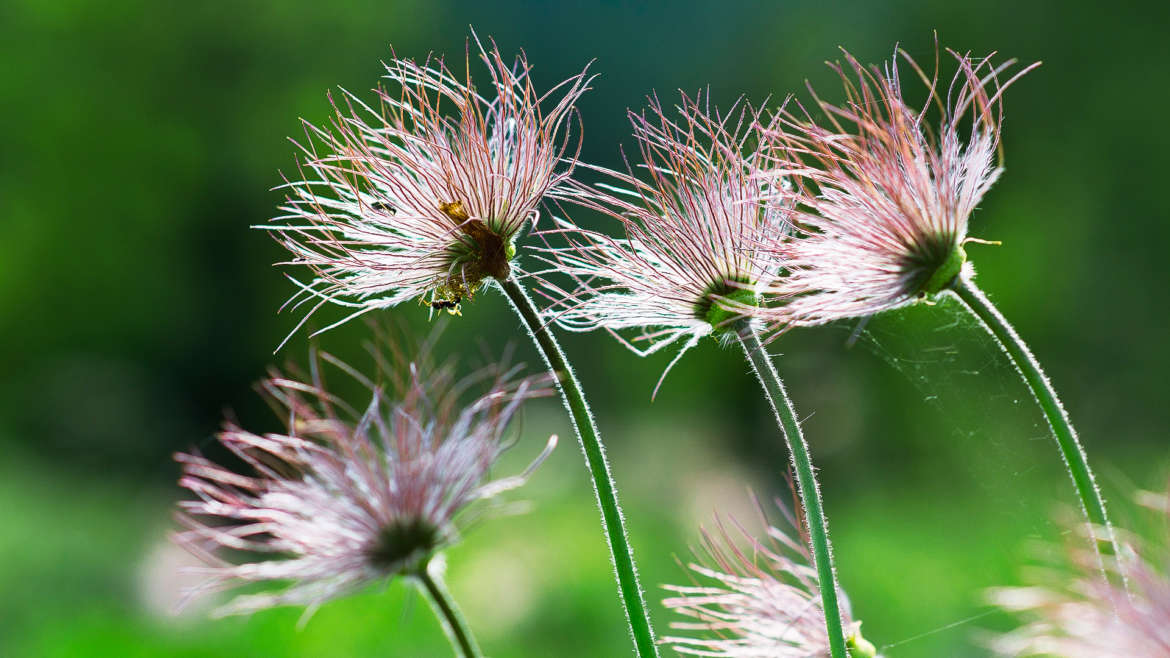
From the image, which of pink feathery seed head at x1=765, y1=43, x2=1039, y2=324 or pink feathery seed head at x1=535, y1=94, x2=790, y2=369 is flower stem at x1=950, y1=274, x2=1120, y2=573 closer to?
pink feathery seed head at x1=765, y1=43, x2=1039, y2=324

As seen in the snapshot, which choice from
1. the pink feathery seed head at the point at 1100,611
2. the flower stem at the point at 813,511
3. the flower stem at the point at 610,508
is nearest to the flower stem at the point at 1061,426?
the pink feathery seed head at the point at 1100,611

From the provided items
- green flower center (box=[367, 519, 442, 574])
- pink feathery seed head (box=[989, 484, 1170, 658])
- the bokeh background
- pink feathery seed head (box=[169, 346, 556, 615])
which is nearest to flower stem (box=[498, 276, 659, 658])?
pink feathery seed head (box=[169, 346, 556, 615])

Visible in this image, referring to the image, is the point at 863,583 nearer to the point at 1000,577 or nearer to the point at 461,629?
the point at 1000,577

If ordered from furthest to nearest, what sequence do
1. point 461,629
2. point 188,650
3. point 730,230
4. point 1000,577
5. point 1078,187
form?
point 1078,187 < point 1000,577 < point 188,650 < point 730,230 < point 461,629

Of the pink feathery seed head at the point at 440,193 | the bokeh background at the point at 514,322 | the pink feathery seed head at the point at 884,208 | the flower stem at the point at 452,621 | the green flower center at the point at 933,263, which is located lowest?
the flower stem at the point at 452,621

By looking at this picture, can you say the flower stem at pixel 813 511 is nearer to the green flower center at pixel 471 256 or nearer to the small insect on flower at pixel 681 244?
the small insect on flower at pixel 681 244

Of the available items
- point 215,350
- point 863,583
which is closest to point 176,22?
point 215,350

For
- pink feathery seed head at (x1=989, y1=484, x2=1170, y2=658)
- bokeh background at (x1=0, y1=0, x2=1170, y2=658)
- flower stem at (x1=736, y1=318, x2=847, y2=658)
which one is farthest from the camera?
bokeh background at (x1=0, y1=0, x2=1170, y2=658)
